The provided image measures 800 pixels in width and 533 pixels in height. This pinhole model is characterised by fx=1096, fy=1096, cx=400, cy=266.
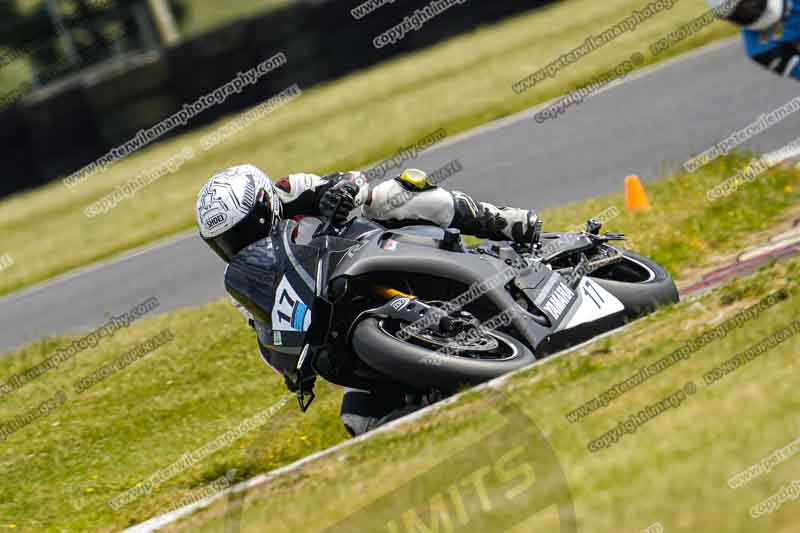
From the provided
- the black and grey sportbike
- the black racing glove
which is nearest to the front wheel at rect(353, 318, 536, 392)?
the black and grey sportbike

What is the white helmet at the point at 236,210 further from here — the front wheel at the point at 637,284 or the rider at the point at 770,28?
the rider at the point at 770,28

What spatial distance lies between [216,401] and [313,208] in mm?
2349

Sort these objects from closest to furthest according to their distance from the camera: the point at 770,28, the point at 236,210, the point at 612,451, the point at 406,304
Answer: the point at 612,451 → the point at 770,28 → the point at 406,304 → the point at 236,210

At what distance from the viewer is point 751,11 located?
584 cm

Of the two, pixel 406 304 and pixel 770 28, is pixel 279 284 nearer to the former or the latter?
pixel 406 304

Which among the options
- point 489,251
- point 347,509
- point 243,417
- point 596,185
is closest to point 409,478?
point 347,509

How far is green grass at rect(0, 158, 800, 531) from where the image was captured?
18.9 feet

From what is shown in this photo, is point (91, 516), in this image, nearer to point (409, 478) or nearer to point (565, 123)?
point (409, 478)

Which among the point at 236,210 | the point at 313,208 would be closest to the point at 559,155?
the point at 313,208

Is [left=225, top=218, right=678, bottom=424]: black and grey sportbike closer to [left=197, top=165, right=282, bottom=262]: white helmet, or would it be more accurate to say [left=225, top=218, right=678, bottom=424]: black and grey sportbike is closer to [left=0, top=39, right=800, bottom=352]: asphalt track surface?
[left=197, top=165, right=282, bottom=262]: white helmet

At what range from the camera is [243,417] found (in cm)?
831

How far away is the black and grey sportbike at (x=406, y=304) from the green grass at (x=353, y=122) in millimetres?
10622

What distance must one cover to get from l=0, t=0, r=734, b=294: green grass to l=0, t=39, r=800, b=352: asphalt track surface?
1247 mm

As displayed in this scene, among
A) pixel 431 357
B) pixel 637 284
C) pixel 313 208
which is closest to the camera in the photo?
pixel 431 357
